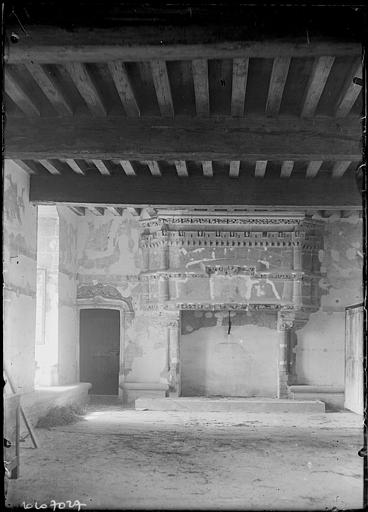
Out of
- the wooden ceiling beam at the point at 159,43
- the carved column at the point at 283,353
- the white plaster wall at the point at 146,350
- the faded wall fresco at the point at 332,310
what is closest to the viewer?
the wooden ceiling beam at the point at 159,43

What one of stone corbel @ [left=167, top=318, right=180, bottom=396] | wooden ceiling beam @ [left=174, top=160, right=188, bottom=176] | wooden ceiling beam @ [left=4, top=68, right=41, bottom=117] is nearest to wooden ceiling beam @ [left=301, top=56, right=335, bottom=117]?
wooden ceiling beam @ [left=174, top=160, right=188, bottom=176]

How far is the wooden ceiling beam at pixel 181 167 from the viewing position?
22.3 feet

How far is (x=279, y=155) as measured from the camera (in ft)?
18.6

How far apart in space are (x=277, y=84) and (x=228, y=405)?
720cm

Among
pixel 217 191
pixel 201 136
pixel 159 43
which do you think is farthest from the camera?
pixel 217 191

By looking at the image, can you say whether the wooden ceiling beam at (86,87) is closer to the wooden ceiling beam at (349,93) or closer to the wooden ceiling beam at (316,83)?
the wooden ceiling beam at (316,83)

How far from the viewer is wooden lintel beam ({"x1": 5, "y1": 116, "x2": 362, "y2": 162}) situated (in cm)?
562

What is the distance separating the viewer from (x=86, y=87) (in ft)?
16.0

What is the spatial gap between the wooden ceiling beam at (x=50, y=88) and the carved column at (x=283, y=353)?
710 centimetres

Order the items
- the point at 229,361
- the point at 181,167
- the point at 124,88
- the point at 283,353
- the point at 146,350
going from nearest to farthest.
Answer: the point at 124,88
the point at 181,167
the point at 283,353
the point at 146,350
the point at 229,361

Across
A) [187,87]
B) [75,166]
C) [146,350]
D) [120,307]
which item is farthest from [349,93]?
[146,350]

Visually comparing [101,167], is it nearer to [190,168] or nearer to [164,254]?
[190,168]

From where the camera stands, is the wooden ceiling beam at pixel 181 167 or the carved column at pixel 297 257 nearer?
the wooden ceiling beam at pixel 181 167

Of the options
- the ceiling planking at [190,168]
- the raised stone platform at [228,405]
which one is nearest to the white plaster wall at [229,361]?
the raised stone platform at [228,405]
